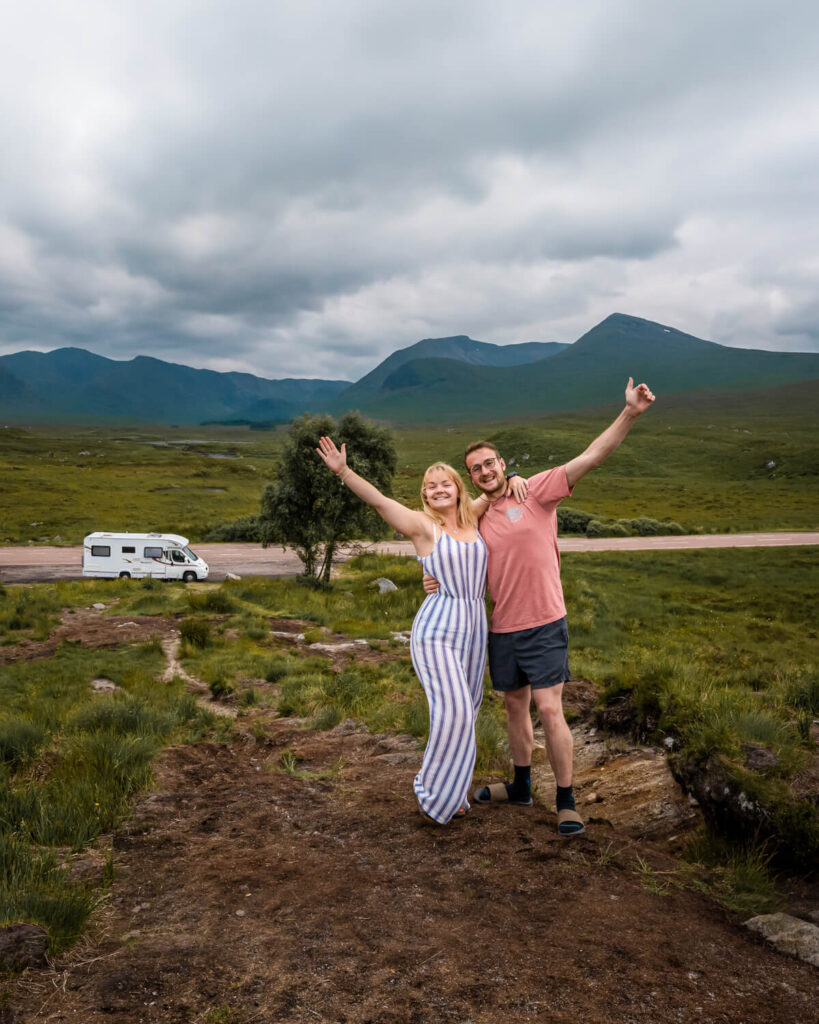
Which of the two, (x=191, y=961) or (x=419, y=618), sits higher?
(x=419, y=618)

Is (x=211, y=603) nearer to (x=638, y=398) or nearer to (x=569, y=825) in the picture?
(x=569, y=825)

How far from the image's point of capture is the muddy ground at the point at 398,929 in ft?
9.61

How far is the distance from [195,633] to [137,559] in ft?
52.8

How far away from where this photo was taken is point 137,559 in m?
29.3

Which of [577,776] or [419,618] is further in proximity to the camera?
[577,776]

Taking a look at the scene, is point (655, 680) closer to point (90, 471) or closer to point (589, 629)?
point (589, 629)

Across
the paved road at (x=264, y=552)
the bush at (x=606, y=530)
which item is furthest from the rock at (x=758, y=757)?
the bush at (x=606, y=530)

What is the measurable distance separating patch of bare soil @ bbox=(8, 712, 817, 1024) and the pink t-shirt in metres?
1.58

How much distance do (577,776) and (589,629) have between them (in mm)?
14386

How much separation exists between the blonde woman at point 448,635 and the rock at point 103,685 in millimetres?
7910

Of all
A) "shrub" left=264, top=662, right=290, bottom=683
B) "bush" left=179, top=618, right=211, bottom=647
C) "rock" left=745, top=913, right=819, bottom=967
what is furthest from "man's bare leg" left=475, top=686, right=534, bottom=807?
"bush" left=179, top=618, right=211, bottom=647

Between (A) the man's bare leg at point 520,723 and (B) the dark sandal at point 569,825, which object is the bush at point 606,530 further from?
(B) the dark sandal at point 569,825

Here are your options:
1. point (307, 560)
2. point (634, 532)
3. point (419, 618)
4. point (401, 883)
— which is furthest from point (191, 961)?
point (634, 532)

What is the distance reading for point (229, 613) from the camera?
1905cm
